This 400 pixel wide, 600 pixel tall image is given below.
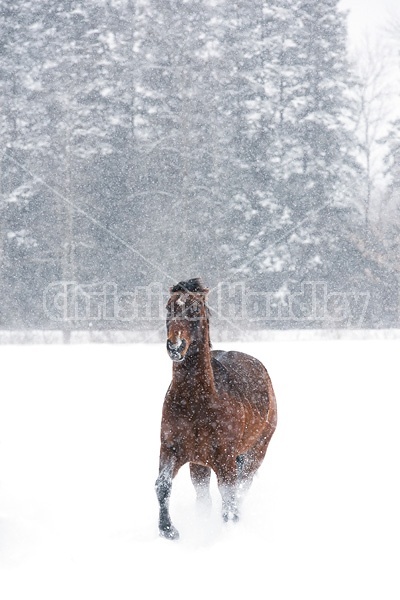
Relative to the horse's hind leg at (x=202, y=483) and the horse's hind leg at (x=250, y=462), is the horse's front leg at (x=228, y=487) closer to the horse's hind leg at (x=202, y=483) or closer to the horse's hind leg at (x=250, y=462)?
the horse's hind leg at (x=202, y=483)

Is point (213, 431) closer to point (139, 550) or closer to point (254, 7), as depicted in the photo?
point (139, 550)

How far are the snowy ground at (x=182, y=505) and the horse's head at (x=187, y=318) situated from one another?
1204 mm

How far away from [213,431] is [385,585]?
1311mm

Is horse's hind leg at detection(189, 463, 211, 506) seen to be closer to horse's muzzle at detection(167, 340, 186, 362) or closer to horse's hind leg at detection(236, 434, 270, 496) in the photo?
horse's hind leg at detection(236, 434, 270, 496)

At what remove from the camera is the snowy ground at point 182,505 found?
154 inches

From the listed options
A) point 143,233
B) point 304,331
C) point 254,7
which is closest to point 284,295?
point 304,331

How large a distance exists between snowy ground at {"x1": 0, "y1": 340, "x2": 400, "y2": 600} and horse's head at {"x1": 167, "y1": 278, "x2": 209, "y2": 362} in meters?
1.20

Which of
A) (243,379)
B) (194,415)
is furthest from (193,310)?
(243,379)

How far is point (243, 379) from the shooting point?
5359mm

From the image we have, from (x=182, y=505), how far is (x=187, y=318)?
178 centimetres

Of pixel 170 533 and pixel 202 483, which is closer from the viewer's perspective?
→ pixel 170 533

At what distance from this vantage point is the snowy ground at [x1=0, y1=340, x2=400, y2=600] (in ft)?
12.8

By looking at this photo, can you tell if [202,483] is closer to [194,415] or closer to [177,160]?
[194,415]

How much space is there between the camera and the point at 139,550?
435 cm
